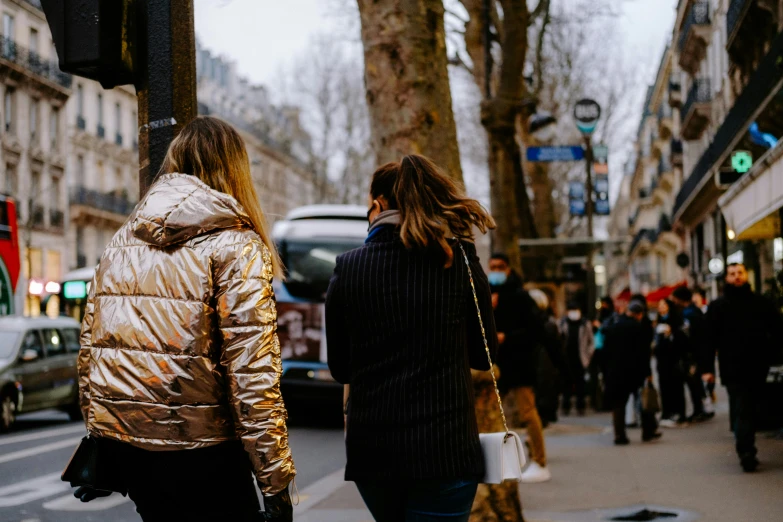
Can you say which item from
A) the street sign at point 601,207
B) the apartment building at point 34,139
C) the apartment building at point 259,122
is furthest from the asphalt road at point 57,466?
the apartment building at point 259,122

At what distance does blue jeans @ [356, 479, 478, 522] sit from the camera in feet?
11.1

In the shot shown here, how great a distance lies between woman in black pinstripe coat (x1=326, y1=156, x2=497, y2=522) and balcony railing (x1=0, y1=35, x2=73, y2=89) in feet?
141

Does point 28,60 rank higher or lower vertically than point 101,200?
higher

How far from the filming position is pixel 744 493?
8.55m

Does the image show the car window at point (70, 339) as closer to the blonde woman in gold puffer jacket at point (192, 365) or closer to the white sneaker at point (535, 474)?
the white sneaker at point (535, 474)

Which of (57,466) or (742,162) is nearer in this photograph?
(57,466)

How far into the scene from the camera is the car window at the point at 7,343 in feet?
53.8

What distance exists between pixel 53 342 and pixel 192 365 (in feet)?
51.5

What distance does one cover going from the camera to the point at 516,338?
386 inches

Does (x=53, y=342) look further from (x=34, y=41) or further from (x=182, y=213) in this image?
(x=34, y=41)

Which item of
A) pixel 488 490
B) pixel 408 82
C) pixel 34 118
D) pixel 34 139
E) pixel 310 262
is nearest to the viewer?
pixel 488 490

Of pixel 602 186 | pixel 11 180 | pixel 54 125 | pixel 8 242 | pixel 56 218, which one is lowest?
pixel 8 242

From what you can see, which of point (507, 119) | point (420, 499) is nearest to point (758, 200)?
point (507, 119)

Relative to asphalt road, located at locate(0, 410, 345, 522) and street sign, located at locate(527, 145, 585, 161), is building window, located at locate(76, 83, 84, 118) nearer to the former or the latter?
asphalt road, located at locate(0, 410, 345, 522)
